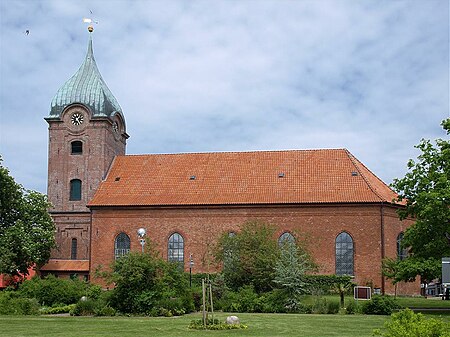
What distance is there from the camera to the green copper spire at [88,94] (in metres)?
56.1

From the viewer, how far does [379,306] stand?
3191cm

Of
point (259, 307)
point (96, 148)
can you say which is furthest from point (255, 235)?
point (96, 148)

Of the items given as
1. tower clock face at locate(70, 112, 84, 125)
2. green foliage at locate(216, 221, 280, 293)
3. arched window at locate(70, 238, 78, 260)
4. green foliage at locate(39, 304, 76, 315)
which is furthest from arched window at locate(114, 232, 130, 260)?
green foliage at locate(39, 304, 76, 315)

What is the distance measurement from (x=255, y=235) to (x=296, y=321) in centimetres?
1443

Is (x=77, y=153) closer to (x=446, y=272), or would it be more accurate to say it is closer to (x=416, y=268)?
(x=416, y=268)

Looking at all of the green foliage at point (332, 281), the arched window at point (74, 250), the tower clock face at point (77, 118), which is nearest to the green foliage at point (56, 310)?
the green foliage at point (332, 281)

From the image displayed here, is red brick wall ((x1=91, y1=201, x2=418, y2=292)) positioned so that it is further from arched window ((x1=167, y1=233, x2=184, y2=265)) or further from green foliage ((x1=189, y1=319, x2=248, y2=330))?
green foliage ((x1=189, y1=319, x2=248, y2=330))

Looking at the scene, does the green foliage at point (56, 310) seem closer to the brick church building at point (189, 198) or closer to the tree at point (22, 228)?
the brick church building at point (189, 198)

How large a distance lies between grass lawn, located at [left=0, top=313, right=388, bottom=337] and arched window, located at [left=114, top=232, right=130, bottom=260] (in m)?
21.9

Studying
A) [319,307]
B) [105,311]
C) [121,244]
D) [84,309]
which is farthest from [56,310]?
[121,244]

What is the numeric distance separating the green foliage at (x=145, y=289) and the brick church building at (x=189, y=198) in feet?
48.6

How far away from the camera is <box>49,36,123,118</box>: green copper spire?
56.1 m

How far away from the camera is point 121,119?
5884cm

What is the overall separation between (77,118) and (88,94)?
7.49ft
